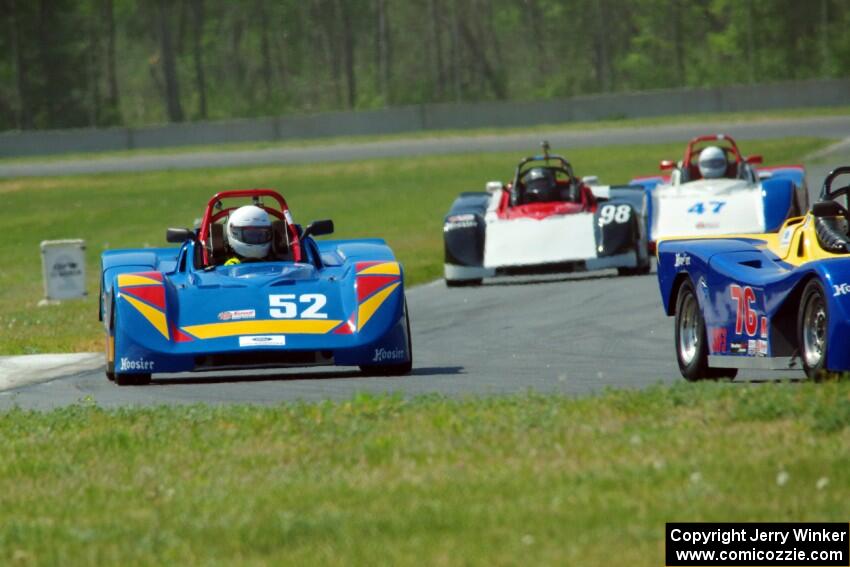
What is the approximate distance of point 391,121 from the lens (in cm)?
6306

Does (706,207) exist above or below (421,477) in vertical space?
below

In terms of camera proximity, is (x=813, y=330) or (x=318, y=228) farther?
(x=318, y=228)

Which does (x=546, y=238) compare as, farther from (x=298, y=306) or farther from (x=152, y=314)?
(x=152, y=314)

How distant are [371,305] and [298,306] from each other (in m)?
0.49

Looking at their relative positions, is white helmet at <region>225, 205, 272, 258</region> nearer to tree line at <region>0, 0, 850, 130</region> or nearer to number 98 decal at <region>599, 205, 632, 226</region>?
number 98 decal at <region>599, 205, 632, 226</region>

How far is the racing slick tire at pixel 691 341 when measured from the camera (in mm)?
10891

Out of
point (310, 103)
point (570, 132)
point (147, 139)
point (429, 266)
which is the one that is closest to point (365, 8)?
point (310, 103)

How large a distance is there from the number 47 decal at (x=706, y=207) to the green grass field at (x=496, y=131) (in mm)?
32417

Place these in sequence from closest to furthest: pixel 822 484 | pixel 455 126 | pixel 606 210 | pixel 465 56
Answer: pixel 822 484, pixel 606 210, pixel 455 126, pixel 465 56

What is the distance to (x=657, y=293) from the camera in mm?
18125

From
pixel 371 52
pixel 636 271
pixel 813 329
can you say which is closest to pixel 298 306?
pixel 813 329

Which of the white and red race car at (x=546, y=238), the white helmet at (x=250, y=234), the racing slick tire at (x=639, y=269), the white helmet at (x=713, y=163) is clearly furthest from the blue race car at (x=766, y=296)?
the white helmet at (x=713, y=163)

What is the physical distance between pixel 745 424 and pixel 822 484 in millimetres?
1550

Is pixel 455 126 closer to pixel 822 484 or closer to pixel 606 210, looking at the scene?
pixel 606 210
